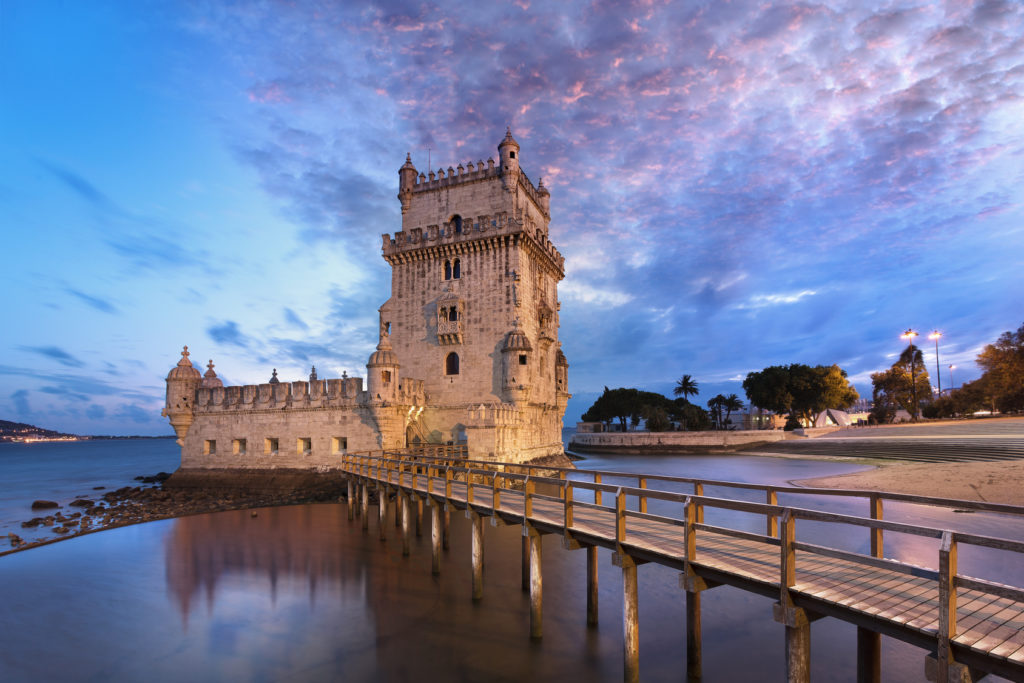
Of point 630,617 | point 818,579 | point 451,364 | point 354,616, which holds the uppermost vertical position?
point 451,364

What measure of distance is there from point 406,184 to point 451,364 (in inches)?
493

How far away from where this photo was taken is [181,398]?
3456 centimetres

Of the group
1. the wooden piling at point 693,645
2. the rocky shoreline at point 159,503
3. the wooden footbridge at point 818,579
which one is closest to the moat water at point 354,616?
the wooden piling at point 693,645

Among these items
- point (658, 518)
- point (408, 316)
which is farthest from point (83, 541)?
point (658, 518)

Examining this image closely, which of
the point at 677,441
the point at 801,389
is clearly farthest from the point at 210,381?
the point at 801,389

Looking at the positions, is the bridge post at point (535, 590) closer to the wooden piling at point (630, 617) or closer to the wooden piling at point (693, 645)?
the wooden piling at point (630, 617)

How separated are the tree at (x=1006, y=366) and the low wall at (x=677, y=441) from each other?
20.5 meters

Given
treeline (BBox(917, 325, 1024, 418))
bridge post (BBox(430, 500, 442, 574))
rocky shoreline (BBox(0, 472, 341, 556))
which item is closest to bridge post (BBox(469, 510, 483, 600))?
bridge post (BBox(430, 500, 442, 574))

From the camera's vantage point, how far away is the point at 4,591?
51.0 ft

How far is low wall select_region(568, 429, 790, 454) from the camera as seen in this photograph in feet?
221

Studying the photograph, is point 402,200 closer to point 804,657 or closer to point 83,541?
point 83,541

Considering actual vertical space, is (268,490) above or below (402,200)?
below

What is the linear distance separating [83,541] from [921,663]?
27.3m

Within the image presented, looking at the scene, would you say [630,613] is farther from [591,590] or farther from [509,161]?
[509,161]
